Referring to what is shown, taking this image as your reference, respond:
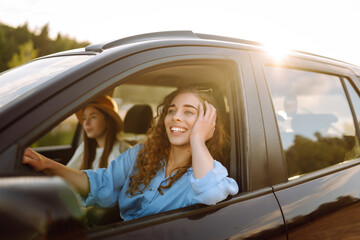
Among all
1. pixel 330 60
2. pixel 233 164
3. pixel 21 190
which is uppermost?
pixel 330 60

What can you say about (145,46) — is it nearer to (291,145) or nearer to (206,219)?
(206,219)

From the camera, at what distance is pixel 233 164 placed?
1577 mm

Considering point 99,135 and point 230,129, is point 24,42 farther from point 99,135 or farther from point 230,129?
point 230,129

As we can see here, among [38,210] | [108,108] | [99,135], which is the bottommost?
[38,210]

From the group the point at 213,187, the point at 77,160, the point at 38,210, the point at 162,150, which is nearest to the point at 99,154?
the point at 77,160

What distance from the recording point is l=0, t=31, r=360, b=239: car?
69 centimetres

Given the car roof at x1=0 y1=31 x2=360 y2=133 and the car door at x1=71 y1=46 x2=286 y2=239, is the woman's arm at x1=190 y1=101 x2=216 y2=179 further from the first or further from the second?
the car roof at x1=0 y1=31 x2=360 y2=133

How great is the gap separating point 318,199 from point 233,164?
419 mm

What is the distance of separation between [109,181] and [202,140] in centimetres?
60

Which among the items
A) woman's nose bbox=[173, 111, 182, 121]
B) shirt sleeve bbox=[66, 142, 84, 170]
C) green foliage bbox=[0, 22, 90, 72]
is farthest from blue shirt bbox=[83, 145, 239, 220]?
green foliage bbox=[0, 22, 90, 72]

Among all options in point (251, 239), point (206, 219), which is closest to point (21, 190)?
point (206, 219)

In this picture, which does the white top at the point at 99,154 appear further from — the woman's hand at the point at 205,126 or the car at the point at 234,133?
the woman's hand at the point at 205,126

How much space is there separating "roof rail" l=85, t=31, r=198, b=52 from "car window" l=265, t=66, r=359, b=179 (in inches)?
17.1

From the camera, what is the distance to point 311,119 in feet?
6.49
